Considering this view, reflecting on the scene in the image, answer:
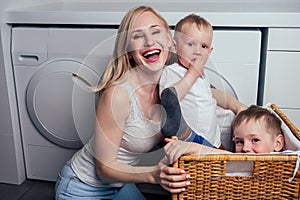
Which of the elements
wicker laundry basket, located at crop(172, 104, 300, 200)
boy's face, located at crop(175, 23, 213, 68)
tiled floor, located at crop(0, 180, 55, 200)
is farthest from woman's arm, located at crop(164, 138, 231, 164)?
A: tiled floor, located at crop(0, 180, 55, 200)

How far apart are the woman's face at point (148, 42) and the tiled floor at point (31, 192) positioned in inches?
34.6

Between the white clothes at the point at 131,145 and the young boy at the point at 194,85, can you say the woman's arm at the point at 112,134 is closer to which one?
the white clothes at the point at 131,145

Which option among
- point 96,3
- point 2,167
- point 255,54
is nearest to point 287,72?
point 255,54

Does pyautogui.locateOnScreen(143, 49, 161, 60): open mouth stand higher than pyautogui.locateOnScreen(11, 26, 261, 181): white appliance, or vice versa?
pyautogui.locateOnScreen(143, 49, 161, 60): open mouth

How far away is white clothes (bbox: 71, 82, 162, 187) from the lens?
1132 mm

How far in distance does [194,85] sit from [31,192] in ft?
3.65

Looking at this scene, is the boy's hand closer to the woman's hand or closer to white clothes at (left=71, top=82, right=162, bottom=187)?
white clothes at (left=71, top=82, right=162, bottom=187)

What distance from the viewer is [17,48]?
1.70 metres

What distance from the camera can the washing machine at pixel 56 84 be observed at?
1.57 m

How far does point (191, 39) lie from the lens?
1204 millimetres

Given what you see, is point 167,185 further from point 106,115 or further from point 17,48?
point 17,48

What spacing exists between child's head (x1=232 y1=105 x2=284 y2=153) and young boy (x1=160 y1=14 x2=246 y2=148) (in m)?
0.10

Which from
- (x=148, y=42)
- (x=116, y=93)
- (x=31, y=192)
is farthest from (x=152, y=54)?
(x=31, y=192)

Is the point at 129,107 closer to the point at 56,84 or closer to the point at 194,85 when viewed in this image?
the point at 194,85
